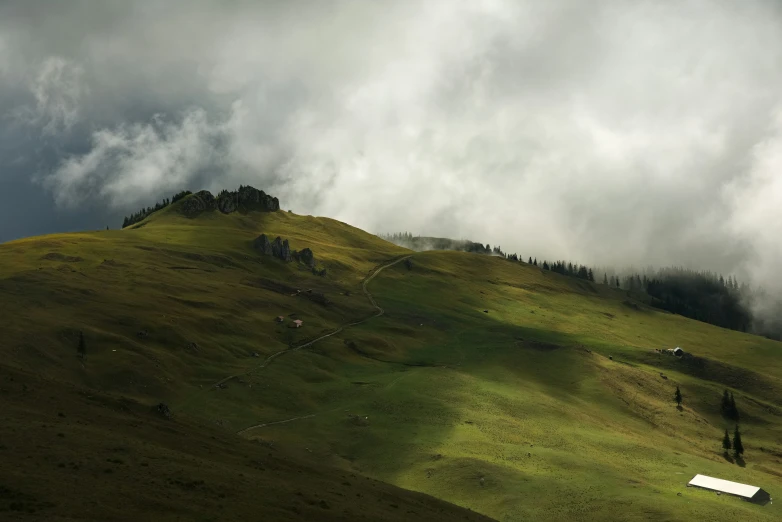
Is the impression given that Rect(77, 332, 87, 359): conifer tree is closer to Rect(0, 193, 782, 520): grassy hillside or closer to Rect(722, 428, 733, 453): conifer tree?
Rect(0, 193, 782, 520): grassy hillside

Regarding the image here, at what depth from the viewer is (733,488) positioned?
11719 centimetres

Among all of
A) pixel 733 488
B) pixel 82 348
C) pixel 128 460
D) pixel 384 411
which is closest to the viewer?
pixel 128 460

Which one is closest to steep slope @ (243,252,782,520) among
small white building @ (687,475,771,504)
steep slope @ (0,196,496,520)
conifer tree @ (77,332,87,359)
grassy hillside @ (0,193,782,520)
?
grassy hillside @ (0,193,782,520)

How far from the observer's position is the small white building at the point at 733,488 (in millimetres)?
114000

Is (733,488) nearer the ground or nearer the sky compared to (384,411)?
nearer the ground

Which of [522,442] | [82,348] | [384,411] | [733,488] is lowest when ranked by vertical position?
[733,488]

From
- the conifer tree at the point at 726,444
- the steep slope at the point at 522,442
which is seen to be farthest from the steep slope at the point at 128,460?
the conifer tree at the point at 726,444

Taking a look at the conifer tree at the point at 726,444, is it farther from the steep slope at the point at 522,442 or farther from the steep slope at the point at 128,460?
the steep slope at the point at 128,460

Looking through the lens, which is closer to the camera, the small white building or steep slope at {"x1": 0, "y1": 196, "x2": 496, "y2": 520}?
steep slope at {"x1": 0, "y1": 196, "x2": 496, "y2": 520}

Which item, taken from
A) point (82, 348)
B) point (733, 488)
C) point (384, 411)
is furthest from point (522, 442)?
point (82, 348)

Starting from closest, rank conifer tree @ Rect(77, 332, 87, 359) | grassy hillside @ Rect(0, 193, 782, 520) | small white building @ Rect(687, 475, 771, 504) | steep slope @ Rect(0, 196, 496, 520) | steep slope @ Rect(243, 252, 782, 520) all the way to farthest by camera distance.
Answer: steep slope @ Rect(0, 196, 496, 520) < steep slope @ Rect(243, 252, 782, 520) < grassy hillside @ Rect(0, 193, 782, 520) < small white building @ Rect(687, 475, 771, 504) < conifer tree @ Rect(77, 332, 87, 359)

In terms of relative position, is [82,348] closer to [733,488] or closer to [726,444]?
[733,488]

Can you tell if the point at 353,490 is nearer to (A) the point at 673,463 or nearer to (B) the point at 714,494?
(B) the point at 714,494

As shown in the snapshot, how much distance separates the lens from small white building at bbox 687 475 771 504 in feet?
374
